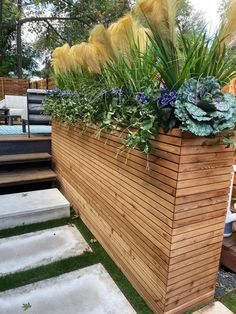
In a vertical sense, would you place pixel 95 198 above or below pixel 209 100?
below

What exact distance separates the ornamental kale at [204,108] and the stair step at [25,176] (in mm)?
2486

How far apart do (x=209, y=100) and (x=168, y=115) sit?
0.66 ft

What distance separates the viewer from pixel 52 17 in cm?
852

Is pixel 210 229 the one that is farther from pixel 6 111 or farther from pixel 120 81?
pixel 6 111

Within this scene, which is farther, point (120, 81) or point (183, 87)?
point (120, 81)

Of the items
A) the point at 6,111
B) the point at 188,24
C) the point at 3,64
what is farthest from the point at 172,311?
the point at 3,64

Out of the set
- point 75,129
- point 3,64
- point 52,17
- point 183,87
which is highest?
point 52,17

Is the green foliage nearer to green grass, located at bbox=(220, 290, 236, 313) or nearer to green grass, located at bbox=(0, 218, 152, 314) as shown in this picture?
green grass, located at bbox=(0, 218, 152, 314)

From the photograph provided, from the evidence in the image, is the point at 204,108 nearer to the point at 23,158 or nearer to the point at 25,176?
the point at 25,176

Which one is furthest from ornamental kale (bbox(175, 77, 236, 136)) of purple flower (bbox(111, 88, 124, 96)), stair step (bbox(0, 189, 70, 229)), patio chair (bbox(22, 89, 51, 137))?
patio chair (bbox(22, 89, 51, 137))

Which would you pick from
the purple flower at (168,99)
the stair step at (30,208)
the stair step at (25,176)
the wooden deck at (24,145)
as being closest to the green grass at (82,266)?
the stair step at (30,208)

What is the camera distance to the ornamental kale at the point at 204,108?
1150mm

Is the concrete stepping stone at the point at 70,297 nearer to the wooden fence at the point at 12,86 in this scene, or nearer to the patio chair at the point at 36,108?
the patio chair at the point at 36,108

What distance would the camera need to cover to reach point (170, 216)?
4.33 feet
